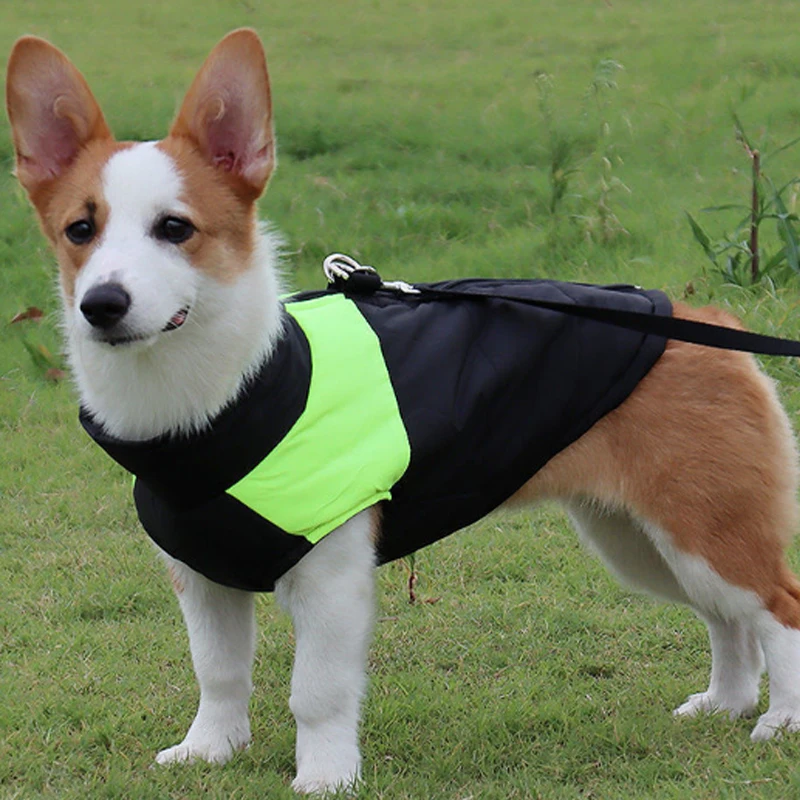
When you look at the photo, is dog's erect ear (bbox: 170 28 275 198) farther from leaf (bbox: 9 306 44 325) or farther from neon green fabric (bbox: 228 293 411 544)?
leaf (bbox: 9 306 44 325)

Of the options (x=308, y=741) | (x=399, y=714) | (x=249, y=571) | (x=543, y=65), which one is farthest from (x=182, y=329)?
(x=543, y=65)

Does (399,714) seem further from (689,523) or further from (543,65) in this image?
(543,65)

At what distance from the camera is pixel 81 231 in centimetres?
325

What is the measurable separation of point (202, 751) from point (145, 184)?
67.4 inches

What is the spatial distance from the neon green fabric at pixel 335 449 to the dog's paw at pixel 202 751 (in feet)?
2.86

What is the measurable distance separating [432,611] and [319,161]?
6.46 m

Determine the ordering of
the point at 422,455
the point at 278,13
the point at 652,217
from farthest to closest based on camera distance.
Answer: the point at 278,13 < the point at 652,217 < the point at 422,455

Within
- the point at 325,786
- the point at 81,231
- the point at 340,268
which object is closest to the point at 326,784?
the point at 325,786

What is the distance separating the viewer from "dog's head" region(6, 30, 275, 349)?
123 inches

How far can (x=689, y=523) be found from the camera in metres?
3.78

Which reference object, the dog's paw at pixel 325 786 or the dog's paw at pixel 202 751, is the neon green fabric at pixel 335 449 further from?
the dog's paw at pixel 202 751

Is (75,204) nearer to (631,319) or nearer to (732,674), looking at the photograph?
(631,319)

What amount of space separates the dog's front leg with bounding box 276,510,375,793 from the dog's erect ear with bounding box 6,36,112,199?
127 centimetres

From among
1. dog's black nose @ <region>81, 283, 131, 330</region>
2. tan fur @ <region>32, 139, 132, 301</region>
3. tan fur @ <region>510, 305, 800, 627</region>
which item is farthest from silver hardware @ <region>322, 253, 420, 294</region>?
dog's black nose @ <region>81, 283, 131, 330</region>
